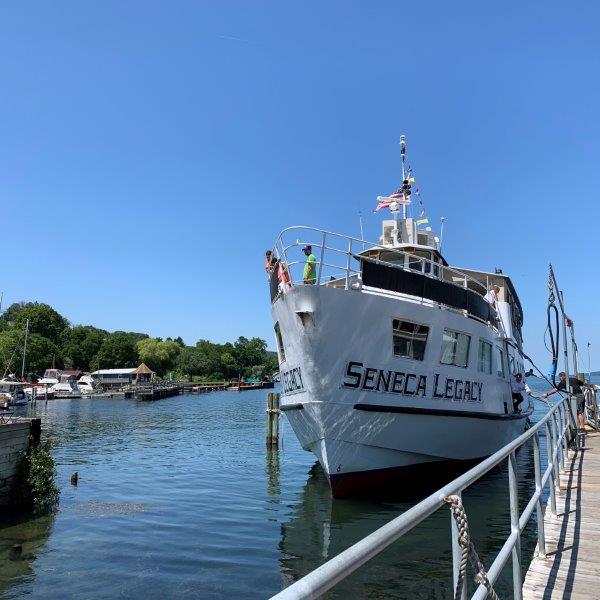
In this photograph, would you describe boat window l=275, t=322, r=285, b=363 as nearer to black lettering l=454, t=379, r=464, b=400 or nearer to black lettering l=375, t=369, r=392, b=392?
black lettering l=375, t=369, r=392, b=392

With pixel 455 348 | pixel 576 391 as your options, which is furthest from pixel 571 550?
pixel 576 391

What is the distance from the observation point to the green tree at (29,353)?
85625 mm

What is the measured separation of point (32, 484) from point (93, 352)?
10169 centimetres

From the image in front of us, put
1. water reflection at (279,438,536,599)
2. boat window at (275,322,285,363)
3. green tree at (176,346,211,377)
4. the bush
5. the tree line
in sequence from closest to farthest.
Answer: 1. water reflection at (279,438,536,599)
2. the bush
3. boat window at (275,322,285,363)
4. the tree line
5. green tree at (176,346,211,377)

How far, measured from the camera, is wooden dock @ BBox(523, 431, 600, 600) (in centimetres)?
475

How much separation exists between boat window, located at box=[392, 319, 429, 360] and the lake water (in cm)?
351

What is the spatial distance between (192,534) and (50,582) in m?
3.11

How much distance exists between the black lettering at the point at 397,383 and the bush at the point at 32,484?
30.2 ft

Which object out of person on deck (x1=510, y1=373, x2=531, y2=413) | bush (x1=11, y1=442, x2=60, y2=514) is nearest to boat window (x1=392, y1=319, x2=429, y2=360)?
person on deck (x1=510, y1=373, x2=531, y2=413)

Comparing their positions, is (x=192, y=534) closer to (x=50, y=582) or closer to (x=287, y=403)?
(x=50, y=582)

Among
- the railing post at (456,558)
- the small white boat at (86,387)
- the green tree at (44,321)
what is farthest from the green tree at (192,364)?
the railing post at (456,558)

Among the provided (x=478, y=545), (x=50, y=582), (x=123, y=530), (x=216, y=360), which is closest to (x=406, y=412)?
(x=478, y=545)

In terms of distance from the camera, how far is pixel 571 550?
5.78m

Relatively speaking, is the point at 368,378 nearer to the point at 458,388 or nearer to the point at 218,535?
the point at 458,388
